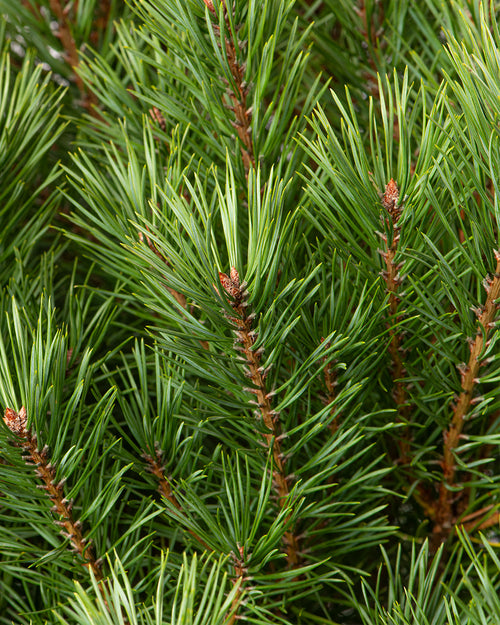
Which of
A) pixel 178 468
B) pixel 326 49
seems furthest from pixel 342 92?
pixel 178 468

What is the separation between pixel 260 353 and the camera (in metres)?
0.28

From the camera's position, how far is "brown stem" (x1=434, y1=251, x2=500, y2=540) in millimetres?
282

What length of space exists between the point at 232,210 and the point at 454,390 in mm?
149

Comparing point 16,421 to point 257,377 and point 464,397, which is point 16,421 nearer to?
point 257,377

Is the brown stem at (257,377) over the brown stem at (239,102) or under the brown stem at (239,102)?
under

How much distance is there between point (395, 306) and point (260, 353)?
0.09 meters

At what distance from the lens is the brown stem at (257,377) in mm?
258

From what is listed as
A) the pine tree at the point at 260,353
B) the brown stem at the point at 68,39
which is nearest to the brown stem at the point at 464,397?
the pine tree at the point at 260,353

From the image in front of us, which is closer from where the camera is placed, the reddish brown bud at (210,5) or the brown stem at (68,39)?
the reddish brown bud at (210,5)

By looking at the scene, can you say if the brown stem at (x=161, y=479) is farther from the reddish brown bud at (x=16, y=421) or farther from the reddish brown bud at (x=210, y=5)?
the reddish brown bud at (x=210, y=5)

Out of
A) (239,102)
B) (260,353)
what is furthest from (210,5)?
(260,353)

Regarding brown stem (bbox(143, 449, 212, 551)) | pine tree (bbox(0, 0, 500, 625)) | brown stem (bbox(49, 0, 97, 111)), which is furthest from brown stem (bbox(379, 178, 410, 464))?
brown stem (bbox(49, 0, 97, 111))

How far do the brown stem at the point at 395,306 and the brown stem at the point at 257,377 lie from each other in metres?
0.06

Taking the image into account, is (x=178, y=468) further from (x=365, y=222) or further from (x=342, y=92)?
(x=342, y=92)
